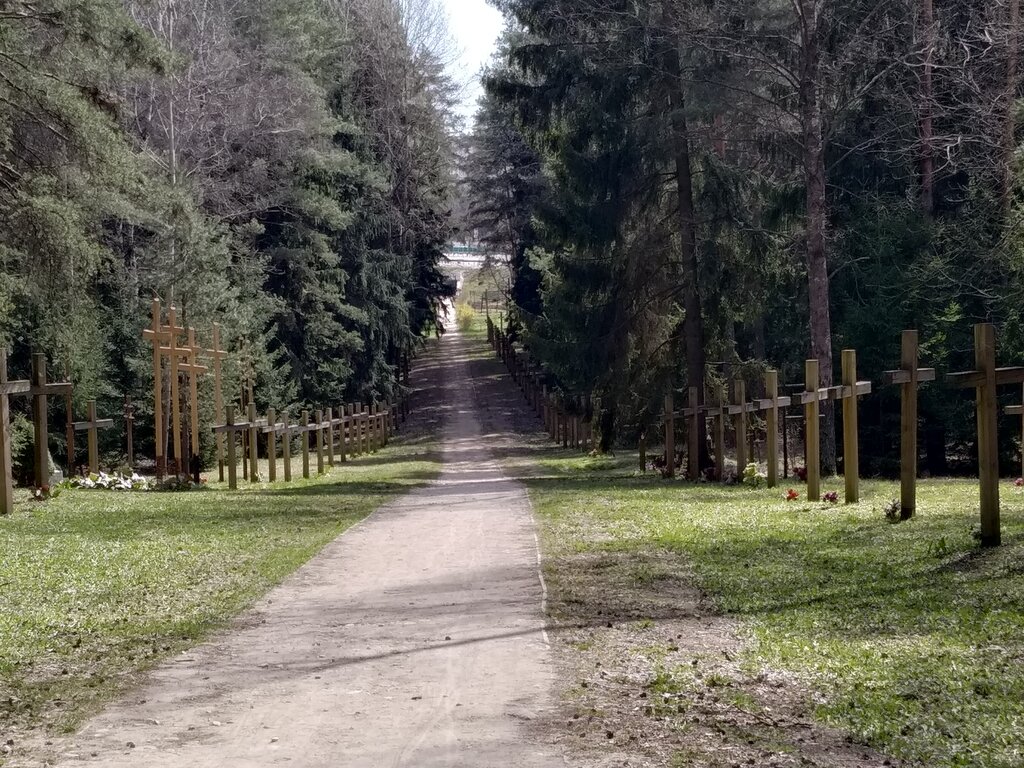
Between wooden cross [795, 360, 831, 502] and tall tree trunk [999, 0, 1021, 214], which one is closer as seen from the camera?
wooden cross [795, 360, 831, 502]

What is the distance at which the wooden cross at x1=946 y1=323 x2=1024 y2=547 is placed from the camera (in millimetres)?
10375

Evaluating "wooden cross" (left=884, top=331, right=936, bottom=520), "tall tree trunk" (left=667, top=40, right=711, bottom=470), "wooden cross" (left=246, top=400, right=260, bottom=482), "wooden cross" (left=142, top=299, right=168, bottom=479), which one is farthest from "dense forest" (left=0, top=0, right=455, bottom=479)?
"wooden cross" (left=884, top=331, right=936, bottom=520)

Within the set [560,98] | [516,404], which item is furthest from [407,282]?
[560,98]

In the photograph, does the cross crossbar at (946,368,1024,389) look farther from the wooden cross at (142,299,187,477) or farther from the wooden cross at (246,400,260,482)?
the wooden cross at (246,400,260,482)

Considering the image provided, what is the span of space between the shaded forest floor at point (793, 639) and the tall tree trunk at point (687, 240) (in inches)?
510

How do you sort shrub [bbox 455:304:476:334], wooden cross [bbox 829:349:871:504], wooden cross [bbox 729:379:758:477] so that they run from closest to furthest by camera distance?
wooden cross [bbox 829:349:871:504] → wooden cross [bbox 729:379:758:477] → shrub [bbox 455:304:476:334]

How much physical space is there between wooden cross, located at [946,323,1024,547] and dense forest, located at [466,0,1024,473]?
12.8 m

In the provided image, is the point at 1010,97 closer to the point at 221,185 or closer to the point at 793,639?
the point at 793,639

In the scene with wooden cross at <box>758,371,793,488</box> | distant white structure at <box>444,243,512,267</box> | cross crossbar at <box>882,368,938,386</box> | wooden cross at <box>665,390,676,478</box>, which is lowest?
wooden cross at <box>665,390,676,478</box>

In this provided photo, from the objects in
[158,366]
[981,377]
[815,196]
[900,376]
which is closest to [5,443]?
[158,366]

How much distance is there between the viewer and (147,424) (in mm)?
36125

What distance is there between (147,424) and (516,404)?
32.2 meters

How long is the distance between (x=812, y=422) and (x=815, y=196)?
30.7 feet

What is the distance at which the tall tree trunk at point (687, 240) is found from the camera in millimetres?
26719
